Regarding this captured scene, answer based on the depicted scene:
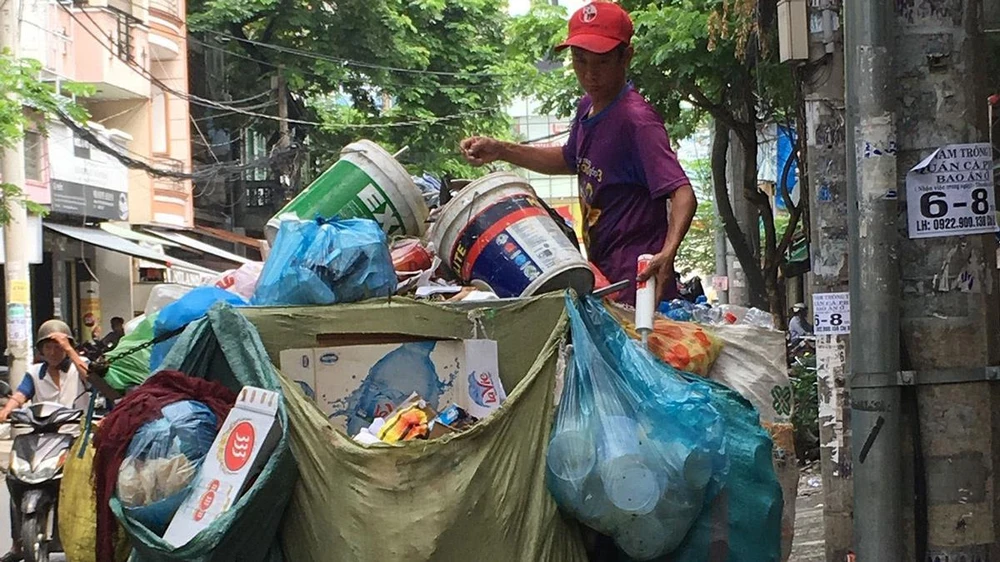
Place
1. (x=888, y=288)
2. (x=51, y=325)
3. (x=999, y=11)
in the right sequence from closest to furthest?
(x=888, y=288), (x=999, y=11), (x=51, y=325)

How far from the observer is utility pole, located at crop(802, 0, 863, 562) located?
5.10 meters

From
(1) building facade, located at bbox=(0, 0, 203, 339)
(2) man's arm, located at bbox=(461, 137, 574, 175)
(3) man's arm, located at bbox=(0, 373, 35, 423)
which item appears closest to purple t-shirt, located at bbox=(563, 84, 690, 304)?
(2) man's arm, located at bbox=(461, 137, 574, 175)

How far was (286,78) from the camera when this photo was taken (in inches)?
1014

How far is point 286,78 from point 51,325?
1906 cm

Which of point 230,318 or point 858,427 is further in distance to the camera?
point 230,318

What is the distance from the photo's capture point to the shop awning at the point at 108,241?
19.5 m

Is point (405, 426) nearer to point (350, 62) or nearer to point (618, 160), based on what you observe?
point (618, 160)

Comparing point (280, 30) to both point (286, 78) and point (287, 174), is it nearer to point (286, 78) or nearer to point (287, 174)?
point (286, 78)

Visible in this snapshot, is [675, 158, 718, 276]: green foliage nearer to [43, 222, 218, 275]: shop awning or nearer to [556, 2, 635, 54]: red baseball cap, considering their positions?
[43, 222, 218, 275]: shop awning

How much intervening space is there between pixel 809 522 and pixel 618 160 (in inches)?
193

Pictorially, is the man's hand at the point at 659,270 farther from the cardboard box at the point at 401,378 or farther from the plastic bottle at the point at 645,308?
the cardboard box at the point at 401,378

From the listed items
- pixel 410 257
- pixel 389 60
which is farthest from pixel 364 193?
pixel 389 60

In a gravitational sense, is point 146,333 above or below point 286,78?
below

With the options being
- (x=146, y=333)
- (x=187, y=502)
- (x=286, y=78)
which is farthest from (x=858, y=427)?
(x=286, y=78)
